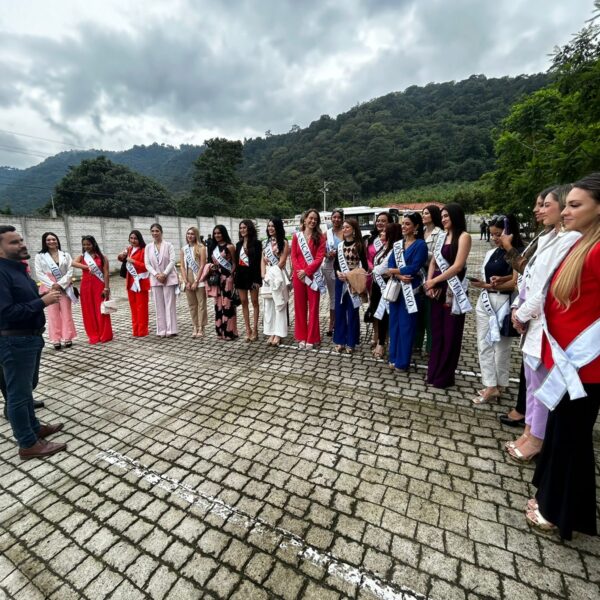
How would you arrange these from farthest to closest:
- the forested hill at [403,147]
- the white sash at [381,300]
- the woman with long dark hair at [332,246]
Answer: the forested hill at [403,147]
the woman with long dark hair at [332,246]
the white sash at [381,300]

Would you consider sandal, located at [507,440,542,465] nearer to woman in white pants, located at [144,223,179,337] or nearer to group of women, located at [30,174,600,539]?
group of women, located at [30,174,600,539]

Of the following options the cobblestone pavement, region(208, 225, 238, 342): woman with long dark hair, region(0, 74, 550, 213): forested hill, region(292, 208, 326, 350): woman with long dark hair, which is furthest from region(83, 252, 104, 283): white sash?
region(0, 74, 550, 213): forested hill

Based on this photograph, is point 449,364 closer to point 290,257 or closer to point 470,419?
point 470,419

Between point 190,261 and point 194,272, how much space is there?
0.69 feet

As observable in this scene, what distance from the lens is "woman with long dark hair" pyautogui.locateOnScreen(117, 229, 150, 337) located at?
605 cm

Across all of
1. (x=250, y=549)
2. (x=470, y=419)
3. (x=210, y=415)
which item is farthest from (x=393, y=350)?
(x=250, y=549)

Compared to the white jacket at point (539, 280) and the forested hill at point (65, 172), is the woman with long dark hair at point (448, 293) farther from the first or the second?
the forested hill at point (65, 172)

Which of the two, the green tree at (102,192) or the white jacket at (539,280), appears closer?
the white jacket at (539,280)

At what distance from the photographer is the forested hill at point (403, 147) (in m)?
71.7

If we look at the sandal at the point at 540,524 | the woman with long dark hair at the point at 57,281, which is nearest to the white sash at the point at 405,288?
the sandal at the point at 540,524

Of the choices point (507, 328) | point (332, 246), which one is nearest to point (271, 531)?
point (507, 328)

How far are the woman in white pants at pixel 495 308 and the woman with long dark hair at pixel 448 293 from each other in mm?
211

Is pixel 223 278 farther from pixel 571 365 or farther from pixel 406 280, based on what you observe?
pixel 571 365

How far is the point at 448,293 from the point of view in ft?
11.9
